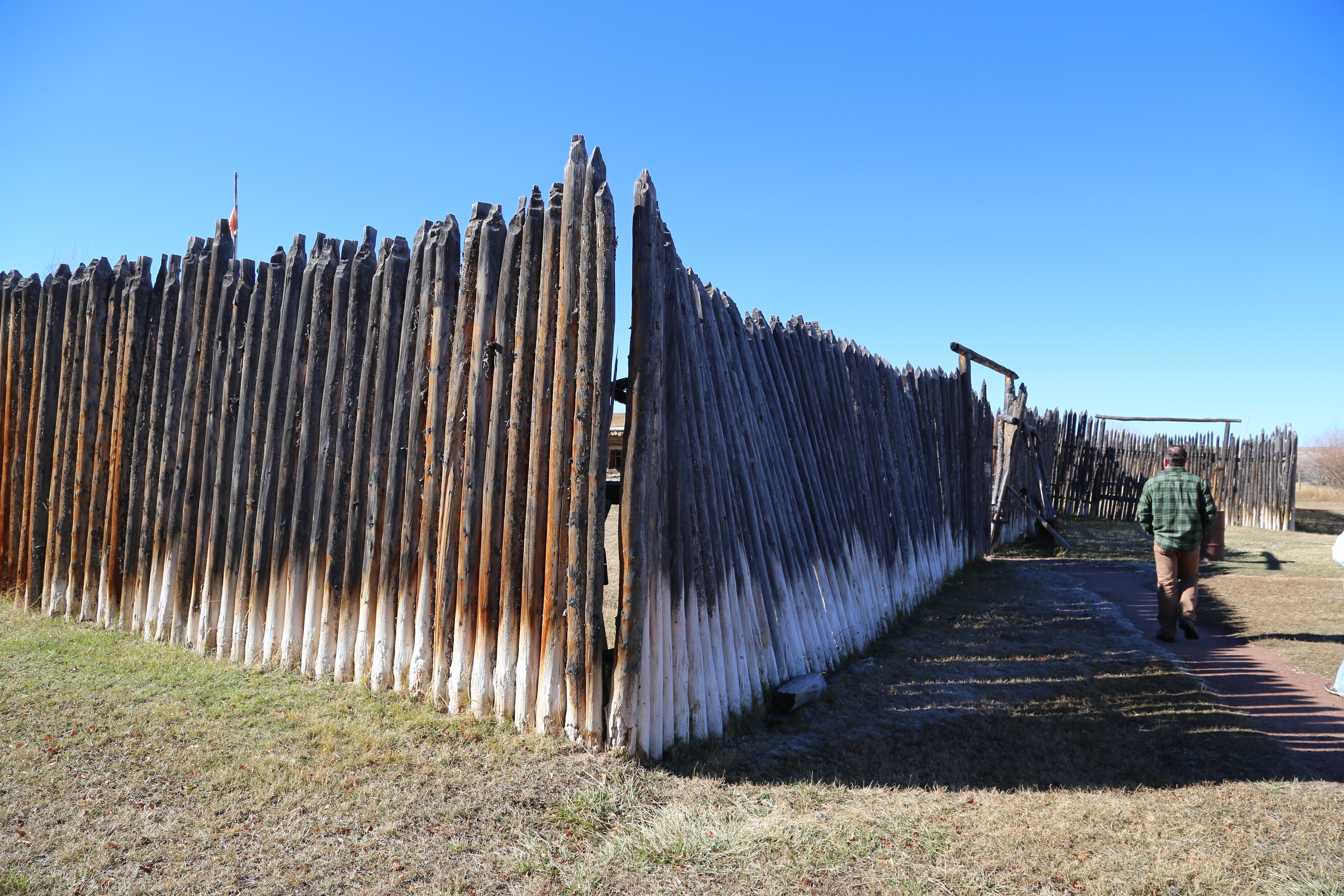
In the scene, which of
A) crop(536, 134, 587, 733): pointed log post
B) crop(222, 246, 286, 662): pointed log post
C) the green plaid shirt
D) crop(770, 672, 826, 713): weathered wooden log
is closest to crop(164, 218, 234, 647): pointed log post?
crop(222, 246, 286, 662): pointed log post

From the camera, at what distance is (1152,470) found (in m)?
18.4

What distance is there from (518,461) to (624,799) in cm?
167

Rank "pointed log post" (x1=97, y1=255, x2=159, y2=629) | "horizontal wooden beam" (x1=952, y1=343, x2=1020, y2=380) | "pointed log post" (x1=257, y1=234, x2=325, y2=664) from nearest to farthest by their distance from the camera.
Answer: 1. "pointed log post" (x1=257, y1=234, x2=325, y2=664)
2. "pointed log post" (x1=97, y1=255, x2=159, y2=629)
3. "horizontal wooden beam" (x1=952, y1=343, x2=1020, y2=380)

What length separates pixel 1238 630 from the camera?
730cm

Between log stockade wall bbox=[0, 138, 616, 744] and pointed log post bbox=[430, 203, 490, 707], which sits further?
pointed log post bbox=[430, 203, 490, 707]

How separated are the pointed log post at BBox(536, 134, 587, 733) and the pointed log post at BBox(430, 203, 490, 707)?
0.58 metres

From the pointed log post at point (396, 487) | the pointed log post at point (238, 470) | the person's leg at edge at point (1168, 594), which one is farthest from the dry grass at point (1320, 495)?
the pointed log post at point (238, 470)

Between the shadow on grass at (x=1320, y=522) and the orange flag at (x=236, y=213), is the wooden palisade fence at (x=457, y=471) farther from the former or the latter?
the shadow on grass at (x=1320, y=522)

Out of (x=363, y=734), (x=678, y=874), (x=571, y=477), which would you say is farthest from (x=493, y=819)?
(x=571, y=477)

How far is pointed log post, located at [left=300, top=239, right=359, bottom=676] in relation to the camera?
15.7 ft

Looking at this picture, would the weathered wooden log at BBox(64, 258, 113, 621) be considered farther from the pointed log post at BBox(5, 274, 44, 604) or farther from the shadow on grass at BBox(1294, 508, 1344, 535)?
the shadow on grass at BBox(1294, 508, 1344, 535)

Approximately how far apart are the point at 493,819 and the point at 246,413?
3380 millimetres

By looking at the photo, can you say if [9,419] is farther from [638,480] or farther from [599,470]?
[638,480]

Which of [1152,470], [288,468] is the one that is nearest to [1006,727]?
[288,468]
